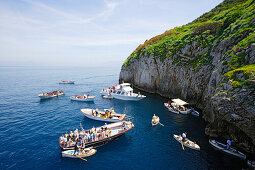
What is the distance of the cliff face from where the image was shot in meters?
19.1

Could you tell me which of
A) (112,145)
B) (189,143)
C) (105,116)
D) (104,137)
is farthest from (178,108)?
(104,137)

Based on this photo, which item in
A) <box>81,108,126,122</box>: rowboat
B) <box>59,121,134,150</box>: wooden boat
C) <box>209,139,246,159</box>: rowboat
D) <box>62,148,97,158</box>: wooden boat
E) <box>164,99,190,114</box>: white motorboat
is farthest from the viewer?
<box>164,99,190,114</box>: white motorboat

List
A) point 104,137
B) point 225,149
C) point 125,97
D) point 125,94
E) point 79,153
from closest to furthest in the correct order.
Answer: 1. point 225,149
2. point 79,153
3. point 104,137
4. point 125,97
5. point 125,94

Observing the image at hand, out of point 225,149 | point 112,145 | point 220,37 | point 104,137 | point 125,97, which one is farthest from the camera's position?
point 125,97

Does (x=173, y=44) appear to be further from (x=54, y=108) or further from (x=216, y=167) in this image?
(x=54, y=108)

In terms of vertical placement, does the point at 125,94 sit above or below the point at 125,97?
above

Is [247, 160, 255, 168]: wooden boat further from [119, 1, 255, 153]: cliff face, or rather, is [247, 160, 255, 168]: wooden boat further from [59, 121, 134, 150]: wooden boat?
[59, 121, 134, 150]: wooden boat

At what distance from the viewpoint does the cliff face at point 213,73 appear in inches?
753

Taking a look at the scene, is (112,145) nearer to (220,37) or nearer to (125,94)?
(125,94)

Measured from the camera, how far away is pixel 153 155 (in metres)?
20.4

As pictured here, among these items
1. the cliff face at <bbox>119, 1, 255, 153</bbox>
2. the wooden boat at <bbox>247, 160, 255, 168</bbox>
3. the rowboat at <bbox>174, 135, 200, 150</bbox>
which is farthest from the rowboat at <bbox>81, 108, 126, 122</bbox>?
the wooden boat at <bbox>247, 160, 255, 168</bbox>

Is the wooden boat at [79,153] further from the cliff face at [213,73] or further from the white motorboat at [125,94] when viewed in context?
the white motorboat at [125,94]

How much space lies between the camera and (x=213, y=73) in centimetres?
3039

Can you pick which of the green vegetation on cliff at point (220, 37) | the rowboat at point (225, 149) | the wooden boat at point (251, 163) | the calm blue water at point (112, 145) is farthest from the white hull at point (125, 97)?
the wooden boat at point (251, 163)
